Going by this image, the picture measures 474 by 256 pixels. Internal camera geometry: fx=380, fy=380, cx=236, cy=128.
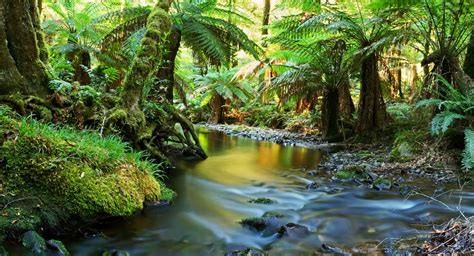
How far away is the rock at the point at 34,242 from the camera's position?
7.24 feet

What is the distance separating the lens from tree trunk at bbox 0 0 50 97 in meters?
3.73

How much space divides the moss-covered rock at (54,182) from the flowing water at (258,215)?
19cm

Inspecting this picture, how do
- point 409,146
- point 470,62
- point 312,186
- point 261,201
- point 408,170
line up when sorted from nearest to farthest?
1. point 261,201
2. point 312,186
3. point 408,170
4. point 470,62
5. point 409,146

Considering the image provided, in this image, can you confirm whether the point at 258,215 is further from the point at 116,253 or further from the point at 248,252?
the point at 116,253

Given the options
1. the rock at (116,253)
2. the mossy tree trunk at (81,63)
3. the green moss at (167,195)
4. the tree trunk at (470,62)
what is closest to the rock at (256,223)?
the green moss at (167,195)

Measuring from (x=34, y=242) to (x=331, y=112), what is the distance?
22.1 ft

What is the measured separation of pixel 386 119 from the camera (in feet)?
23.8

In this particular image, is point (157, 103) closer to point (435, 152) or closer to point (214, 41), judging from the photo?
point (214, 41)

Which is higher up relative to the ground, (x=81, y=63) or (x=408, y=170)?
(x=81, y=63)

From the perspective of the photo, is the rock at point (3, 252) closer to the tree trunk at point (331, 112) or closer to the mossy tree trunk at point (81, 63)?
the mossy tree trunk at point (81, 63)

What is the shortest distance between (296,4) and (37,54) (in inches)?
209

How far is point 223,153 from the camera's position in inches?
274

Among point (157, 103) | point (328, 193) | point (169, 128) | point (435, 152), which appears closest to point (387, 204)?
point (328, 193)

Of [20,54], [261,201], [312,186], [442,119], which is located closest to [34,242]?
[261,201]
